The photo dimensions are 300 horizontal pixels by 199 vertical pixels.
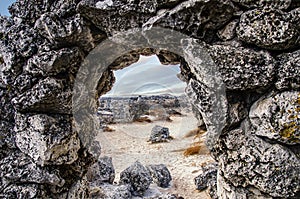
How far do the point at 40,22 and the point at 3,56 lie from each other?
0.64 metres

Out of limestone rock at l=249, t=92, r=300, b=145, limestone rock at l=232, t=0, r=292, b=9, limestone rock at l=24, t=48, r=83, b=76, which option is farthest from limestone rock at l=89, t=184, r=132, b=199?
limestone rock at l=232, t=0, r=292, b=9

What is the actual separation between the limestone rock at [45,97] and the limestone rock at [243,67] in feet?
5.24

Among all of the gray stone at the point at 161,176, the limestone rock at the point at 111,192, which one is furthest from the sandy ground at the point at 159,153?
the limestone rock at the point at 111,192

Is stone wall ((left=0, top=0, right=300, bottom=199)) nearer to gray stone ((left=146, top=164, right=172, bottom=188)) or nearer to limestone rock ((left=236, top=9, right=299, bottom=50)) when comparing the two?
limestone rock ((left=236, top=9, right=299, bottom=50))

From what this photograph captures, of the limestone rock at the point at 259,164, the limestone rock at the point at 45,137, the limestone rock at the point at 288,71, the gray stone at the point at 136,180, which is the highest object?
the limestone rock at the point at 288,71

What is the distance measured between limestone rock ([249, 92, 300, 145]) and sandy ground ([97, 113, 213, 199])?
3430mm

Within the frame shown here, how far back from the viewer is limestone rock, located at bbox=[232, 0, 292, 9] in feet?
7.58

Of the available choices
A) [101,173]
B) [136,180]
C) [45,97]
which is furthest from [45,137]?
[136,180]

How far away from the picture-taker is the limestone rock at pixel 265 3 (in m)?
2.31

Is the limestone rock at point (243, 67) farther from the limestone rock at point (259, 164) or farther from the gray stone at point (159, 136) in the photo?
the gray stone at point (159, 136)

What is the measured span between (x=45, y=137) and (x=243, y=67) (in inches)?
81.7

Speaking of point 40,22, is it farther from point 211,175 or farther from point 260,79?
point 211,175

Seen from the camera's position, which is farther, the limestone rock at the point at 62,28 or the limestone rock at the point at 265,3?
the limestone rock at the point at 62,28

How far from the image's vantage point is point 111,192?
475 cm
